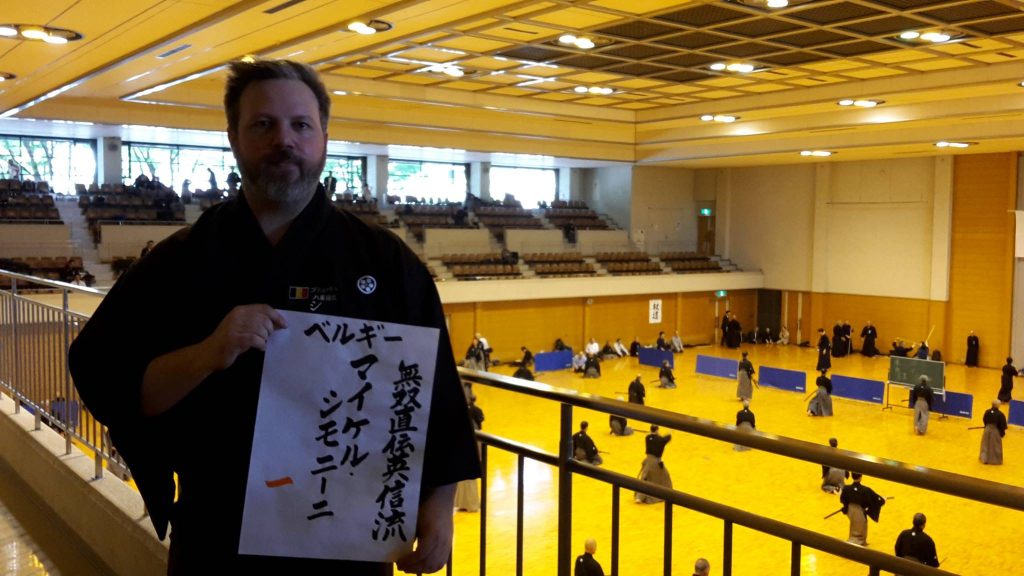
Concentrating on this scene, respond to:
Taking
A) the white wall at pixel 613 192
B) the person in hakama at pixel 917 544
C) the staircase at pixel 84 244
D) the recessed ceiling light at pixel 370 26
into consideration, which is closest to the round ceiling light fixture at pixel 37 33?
the recessed ceiling light at pixel 370 26

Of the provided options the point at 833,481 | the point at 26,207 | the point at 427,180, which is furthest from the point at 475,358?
the point at 427,180

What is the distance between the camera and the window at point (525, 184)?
38.2 m

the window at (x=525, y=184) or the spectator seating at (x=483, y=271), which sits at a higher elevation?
the window at (x=525, y=184)

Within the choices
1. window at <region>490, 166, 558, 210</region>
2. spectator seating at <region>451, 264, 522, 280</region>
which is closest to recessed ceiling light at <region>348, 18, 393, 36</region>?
spectator seating at <region>451, 264, 522, 280</region>

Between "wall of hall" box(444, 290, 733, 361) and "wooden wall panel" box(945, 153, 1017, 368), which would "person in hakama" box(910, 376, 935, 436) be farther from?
"wall of hall" box(444, 290, 733, 361)

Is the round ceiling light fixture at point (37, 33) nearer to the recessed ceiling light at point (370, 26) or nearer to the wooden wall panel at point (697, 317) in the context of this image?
the recessed ceiling light at point (370, 26)

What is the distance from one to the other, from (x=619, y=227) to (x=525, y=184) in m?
5.59

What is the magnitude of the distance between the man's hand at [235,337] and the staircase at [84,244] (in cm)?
2180

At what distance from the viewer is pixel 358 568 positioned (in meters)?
1.97

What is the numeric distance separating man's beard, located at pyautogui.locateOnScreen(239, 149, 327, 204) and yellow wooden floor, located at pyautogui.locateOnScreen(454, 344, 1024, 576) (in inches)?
355

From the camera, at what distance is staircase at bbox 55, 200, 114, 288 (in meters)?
22.2

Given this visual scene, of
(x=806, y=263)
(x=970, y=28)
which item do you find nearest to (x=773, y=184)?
(x=806, y=263)

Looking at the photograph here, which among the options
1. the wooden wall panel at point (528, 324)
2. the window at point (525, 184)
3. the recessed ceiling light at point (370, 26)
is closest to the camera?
the recessed ceiling light at point (370, 26)

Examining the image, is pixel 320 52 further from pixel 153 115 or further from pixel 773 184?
pixel 773 184
